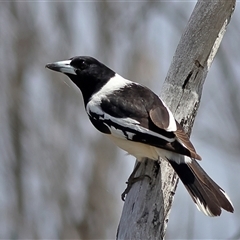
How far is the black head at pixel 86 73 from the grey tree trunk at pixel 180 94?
575mm

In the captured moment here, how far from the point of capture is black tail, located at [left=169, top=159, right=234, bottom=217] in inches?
125

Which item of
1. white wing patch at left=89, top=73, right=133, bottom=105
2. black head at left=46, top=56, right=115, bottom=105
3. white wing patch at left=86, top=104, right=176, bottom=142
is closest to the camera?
white wing patch at left=86, top=104, right=176, bottom=142

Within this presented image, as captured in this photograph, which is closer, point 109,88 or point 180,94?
point 180,94

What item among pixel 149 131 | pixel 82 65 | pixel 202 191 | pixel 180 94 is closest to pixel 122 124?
pixel 149 131

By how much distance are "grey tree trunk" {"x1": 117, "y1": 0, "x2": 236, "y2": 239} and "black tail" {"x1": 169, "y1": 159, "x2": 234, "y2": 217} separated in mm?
109

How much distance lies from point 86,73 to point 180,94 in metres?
0.77

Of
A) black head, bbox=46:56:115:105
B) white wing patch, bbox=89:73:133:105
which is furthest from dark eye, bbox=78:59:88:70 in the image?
white wing patch, bbox=89:73:133:105

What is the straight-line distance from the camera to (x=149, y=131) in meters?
3.32

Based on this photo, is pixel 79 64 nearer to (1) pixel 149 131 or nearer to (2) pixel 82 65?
(2) pixel 82 65

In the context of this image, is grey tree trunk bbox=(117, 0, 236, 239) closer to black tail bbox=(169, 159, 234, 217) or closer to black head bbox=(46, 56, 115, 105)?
black tail bbox=(169, 159, 234, 217)

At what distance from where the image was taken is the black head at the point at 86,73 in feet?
13.0

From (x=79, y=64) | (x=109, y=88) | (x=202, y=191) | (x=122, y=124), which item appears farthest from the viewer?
(x=79, y=64)

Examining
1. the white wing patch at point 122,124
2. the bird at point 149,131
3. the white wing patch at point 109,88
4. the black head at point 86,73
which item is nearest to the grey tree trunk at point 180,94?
the bird at point 149,131

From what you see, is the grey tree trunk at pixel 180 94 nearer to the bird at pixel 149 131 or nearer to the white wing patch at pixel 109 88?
the bird at pixel 149 131
